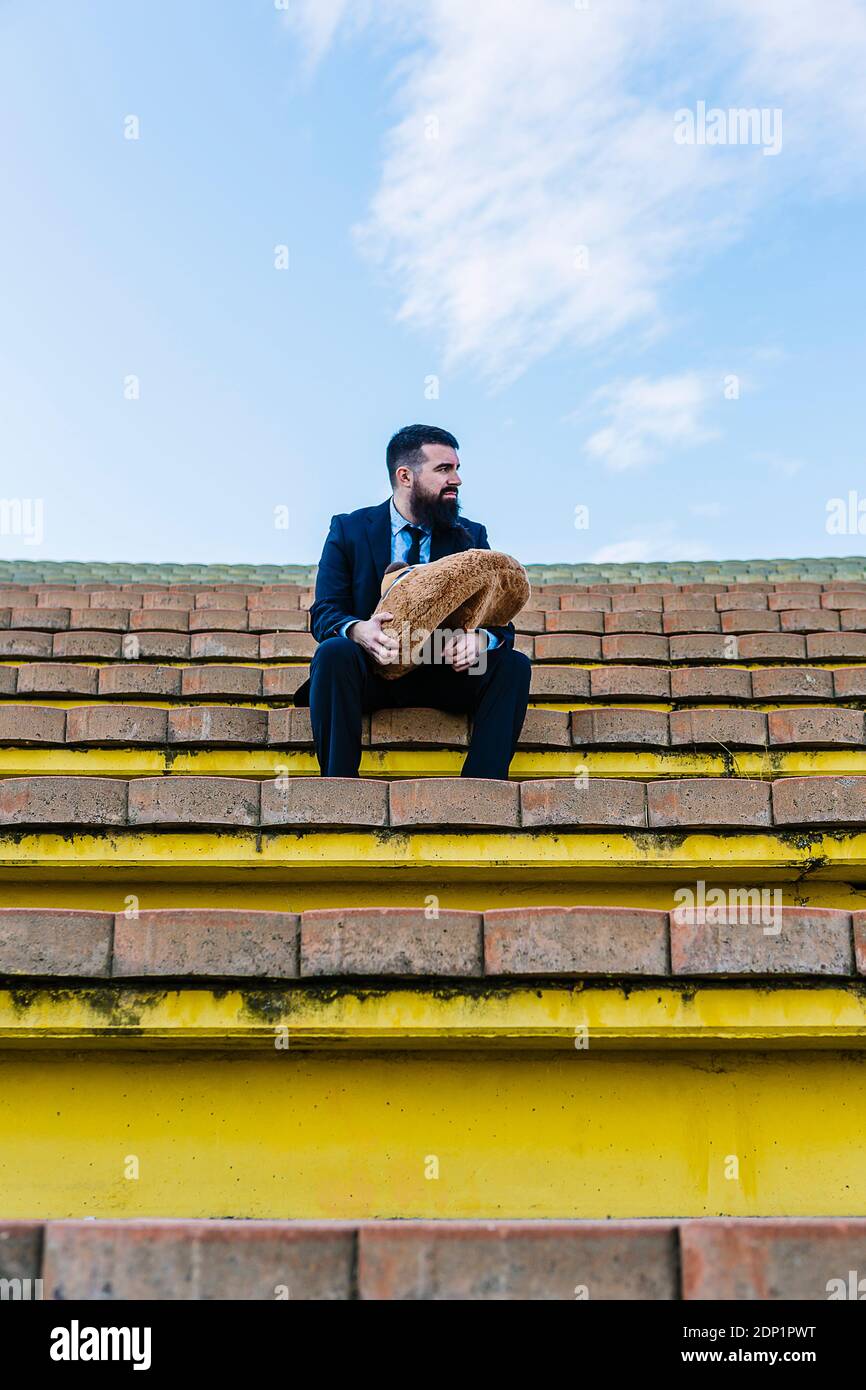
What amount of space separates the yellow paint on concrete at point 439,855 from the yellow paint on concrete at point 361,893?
0.8 inches

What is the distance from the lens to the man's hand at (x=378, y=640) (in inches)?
96.0

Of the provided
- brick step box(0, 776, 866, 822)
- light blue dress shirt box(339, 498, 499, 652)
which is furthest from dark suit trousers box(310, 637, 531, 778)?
light blue dress shirt box(339, 498, 499, 652)

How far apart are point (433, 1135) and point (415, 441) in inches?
74.7

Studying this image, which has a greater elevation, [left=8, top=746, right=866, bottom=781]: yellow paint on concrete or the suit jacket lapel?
the suit jacket lapel

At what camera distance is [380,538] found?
9.66 ft

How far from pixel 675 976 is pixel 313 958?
1.40ft

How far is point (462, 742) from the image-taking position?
261 cm

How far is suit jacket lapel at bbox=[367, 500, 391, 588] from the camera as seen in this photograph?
2.91 meters

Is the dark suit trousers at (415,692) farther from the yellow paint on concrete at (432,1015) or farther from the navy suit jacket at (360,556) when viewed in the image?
the yellow paint on concrete at (432,1015)

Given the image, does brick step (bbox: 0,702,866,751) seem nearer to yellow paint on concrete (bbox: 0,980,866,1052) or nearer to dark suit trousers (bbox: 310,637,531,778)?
dark suit trousers (bbox: 310,637,531,778)

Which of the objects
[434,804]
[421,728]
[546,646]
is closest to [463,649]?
[421,728]

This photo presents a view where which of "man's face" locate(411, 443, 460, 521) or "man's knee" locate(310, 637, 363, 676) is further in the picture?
"man's face" locate(411, 443, 460, 521)

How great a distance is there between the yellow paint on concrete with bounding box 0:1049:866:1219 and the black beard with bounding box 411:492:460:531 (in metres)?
1.71
